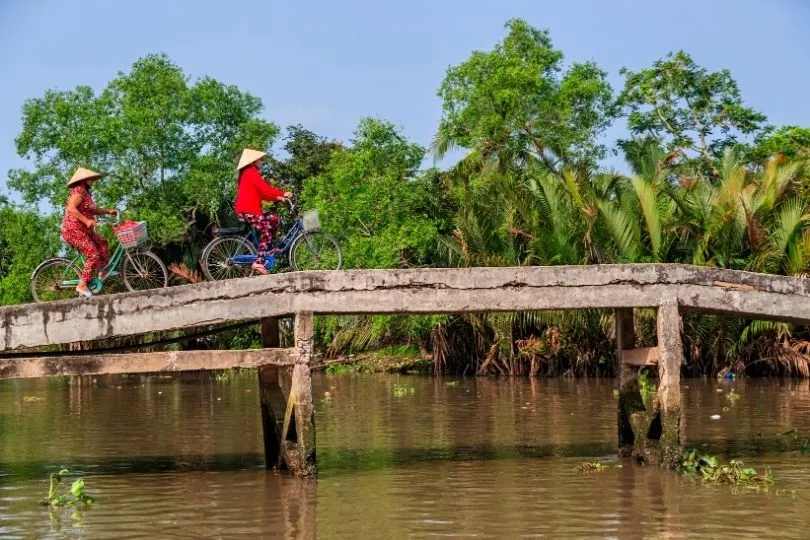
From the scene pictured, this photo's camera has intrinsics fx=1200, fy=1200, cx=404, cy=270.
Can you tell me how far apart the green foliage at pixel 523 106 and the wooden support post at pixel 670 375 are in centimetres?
1705

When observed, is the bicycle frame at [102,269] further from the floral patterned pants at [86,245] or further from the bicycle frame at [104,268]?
the floral patterned pants at [86,245]

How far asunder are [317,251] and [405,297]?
3.39 m

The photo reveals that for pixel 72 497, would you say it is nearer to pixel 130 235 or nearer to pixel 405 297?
pixel 405 297

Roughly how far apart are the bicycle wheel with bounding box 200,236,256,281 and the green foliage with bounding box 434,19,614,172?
15.2 meters

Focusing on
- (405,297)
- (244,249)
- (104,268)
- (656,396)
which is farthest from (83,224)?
(656,396)

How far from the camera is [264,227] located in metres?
12.6

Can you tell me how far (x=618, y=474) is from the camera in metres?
11.0

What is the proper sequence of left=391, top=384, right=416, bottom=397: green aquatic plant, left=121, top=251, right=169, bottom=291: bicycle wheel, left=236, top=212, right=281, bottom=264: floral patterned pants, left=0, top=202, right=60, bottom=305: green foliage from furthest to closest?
left=0, top=202, right=60, bottom=305: green foliage → left=391, top=384, right=416, bottom=397: green aquatic plant → left=121, top=251, right=169, bottom=291: bicycle wheel → left=236, top=212, right=281, bottom=264: floral patterned pants

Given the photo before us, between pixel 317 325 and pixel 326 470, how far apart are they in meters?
17.1

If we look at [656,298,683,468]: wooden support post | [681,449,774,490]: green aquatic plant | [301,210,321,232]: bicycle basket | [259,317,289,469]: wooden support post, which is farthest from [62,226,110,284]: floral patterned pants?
[681,449,774,490]: green aquatic plant

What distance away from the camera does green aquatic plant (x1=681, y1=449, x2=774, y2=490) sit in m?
10.5

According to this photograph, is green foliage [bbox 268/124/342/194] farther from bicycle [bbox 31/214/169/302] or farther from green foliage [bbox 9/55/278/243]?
bicycle [bbox 31/214/169/302]

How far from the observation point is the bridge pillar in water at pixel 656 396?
11.0 meters

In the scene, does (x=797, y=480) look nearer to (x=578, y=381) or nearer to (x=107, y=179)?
(x=578, y=381)
